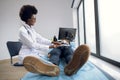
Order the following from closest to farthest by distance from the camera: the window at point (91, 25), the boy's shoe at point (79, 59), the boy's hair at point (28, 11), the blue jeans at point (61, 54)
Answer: the boy's shoe at point (79, 59) < the blue jeans at point (61, 54) < the boy's hair at point (28, 11) < the window at point (91, 25)

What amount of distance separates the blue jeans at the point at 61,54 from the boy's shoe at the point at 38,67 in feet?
0.88

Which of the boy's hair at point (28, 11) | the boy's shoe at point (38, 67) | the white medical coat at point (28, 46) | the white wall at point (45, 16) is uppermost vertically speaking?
the white wall at point (45, 16)

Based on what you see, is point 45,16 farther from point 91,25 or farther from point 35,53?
point 35,53

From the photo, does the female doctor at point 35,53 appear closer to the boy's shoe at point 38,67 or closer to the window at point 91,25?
the boy's shoe at point 38,67

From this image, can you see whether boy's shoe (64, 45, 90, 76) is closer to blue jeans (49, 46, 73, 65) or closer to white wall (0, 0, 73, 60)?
blue jeans (49, 46, 73, 65)

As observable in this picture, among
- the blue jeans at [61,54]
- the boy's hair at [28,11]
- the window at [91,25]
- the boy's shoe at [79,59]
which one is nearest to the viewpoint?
the boy's shoe at [79,59]

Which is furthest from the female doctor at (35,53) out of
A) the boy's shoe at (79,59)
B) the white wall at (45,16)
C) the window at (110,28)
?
the white wall at (45,16)

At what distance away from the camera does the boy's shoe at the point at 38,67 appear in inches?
52.3

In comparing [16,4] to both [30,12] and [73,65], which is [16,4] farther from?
[73,65]

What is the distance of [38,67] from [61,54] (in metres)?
0.75

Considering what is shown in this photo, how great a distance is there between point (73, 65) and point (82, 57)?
0.34 ft

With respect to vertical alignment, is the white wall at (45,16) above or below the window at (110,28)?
above

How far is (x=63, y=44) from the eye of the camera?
2111 mm

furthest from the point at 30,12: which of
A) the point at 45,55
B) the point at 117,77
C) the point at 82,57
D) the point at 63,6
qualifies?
the point at 63,6
